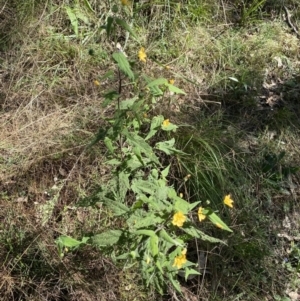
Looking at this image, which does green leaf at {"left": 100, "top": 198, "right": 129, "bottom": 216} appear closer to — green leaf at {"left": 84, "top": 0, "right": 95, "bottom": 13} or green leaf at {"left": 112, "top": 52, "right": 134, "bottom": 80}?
green leaf at {"left": 112, "top": 52, "right": 134, "bottom": 80}

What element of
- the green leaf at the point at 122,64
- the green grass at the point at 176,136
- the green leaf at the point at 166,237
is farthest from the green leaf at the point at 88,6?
the green leaf at the point at 166,237

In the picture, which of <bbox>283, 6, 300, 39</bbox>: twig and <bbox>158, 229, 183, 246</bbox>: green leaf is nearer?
<bbox>158, 229, 183, 246</bbox>: green leaf

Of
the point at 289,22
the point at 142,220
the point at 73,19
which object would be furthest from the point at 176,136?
the point at 289,22

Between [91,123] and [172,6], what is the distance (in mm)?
1109

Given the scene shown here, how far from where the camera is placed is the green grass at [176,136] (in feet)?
7.61

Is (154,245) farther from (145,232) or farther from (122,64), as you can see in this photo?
(122,64)

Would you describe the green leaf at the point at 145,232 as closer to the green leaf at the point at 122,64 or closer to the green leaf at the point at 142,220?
the green leaf at the point at 142,220

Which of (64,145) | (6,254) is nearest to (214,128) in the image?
(64,145)

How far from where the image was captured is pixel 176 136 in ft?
8.87

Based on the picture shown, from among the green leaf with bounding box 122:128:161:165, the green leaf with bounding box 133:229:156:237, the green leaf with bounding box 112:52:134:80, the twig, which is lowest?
the twig

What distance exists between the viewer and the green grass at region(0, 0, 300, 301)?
2.32 metres

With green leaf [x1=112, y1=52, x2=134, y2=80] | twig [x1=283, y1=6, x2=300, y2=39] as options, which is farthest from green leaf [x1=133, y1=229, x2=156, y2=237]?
twig [x1=283, y1=6, x2=300, y2=39]

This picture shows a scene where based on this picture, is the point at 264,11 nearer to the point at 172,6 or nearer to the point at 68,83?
the point at 172,6

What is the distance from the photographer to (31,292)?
7.40ft
